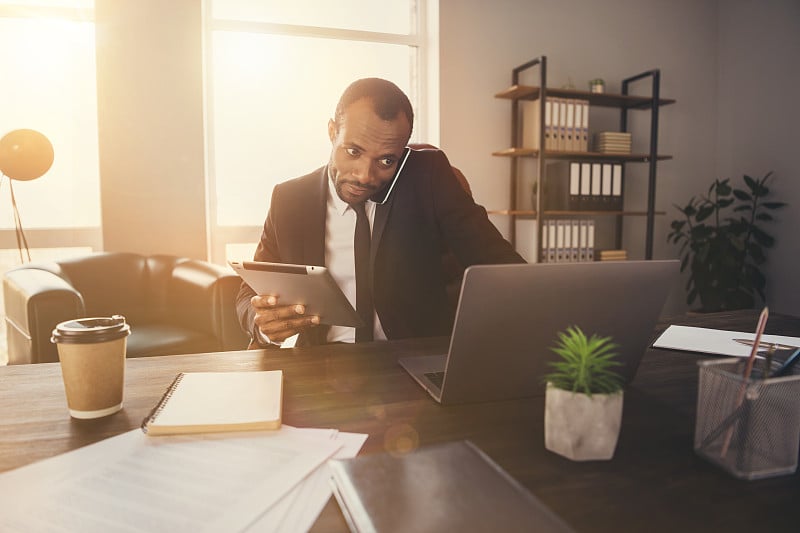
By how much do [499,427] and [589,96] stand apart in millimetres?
3501

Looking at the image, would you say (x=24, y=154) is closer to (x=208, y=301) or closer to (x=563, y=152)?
(x=208, y=301)

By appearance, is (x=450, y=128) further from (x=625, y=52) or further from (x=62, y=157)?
(x=62, y=157)

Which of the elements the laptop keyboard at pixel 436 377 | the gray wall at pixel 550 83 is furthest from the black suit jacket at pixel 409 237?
the gray wall at pixel 550 83

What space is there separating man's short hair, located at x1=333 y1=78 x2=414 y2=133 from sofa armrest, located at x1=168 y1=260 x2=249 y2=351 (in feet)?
4.56

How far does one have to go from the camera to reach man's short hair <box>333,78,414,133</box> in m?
1.65

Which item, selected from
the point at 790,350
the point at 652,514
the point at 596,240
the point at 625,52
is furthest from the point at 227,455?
the point at 625,52

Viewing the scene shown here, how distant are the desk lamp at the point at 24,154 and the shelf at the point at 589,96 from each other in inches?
110

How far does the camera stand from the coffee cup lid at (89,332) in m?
0.77

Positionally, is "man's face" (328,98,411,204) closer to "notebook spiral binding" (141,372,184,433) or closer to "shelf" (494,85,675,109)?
"notebook spiral binding" (141,372,184,433)

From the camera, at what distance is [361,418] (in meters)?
0.79

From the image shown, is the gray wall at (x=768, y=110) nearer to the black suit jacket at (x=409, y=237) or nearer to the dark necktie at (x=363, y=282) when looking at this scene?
the black suit jacket at (x=409, y=237)

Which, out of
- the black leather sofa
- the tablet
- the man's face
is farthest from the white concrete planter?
the black leather sofa

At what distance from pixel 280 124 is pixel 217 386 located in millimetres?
3172

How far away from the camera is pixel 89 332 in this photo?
2.55ft
